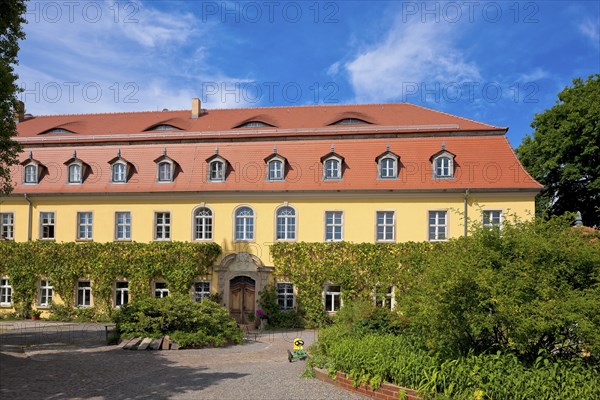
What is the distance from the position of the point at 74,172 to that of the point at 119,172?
2334 millimetres

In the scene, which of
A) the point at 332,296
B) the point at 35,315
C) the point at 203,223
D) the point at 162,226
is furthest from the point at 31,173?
the point at 332,296

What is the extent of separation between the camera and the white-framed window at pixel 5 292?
918 inches

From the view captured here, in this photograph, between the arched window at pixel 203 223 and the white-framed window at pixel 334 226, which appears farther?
the arched window at pixel 203 223

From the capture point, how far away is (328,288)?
21469mm

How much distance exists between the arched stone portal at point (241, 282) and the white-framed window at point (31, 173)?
34.6 ft

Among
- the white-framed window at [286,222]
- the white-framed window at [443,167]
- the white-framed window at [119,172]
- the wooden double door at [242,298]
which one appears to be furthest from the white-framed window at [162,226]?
the white-framed window at [443,167]

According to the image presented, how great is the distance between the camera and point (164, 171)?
2330 cm

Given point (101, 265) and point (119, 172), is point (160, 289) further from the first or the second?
point (119, 172)

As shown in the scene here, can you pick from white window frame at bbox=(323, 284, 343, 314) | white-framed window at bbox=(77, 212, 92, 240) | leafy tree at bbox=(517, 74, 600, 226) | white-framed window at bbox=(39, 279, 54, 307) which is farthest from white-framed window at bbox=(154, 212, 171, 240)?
leafy tree at bbox=(517, 74, 600, 226)

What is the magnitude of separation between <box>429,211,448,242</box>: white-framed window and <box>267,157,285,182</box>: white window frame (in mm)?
6848

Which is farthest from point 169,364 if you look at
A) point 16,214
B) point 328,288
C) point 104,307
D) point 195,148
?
point 16,214

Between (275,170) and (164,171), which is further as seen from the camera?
(164,171)

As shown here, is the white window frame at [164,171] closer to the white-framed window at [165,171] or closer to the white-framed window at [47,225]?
the white-framed window at [165,171]

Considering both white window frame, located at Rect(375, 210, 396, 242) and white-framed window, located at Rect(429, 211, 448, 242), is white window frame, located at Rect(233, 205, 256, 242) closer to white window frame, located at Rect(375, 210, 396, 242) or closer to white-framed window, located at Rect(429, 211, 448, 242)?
white window frame, located at Rect(375, 210, 396, 242)
